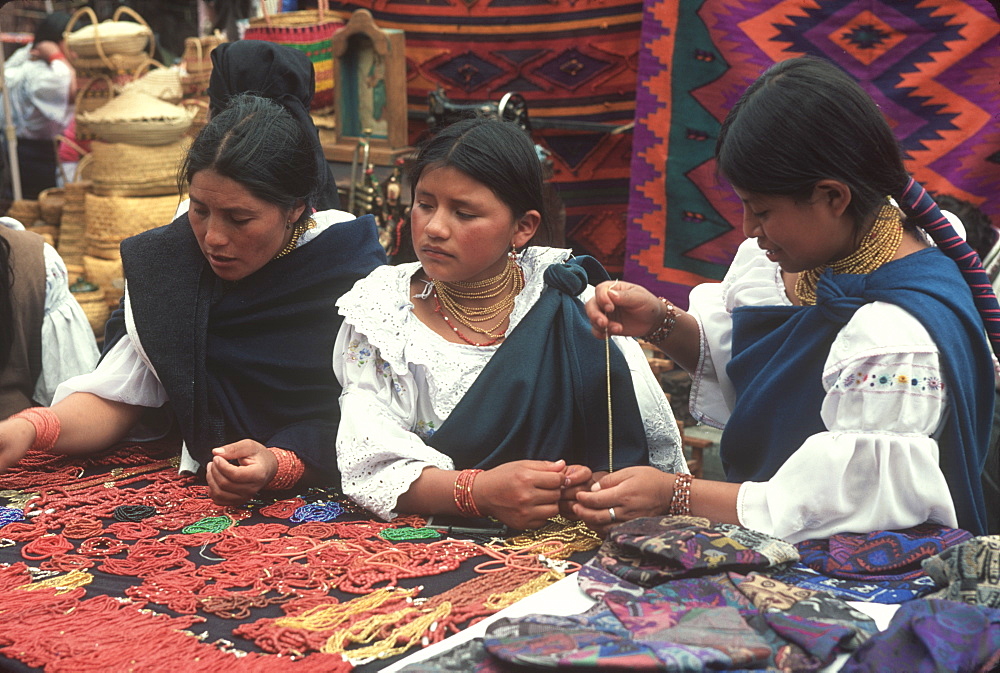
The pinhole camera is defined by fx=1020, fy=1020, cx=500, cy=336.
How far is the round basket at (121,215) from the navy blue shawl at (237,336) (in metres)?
2.65

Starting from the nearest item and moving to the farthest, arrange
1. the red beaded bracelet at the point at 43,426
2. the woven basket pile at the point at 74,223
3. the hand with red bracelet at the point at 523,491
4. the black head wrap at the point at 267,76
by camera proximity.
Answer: the hand with red bracelet at the point at 523,491 → the red beaded bracelet at the point at 43,426 → the black head wrap at the point at 267,76 → the woven basket pile at the point at 74,223

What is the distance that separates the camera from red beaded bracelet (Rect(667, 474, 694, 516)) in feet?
6.58

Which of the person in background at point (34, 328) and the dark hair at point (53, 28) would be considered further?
the dark hair at point (53, 28)

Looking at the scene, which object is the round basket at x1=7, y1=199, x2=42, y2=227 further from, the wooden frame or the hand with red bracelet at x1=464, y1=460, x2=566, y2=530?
the hand with red bracelet at x1=464, y1=460, x2=566, y2=530

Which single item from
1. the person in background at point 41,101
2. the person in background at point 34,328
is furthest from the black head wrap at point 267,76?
the person in background at point 41,101

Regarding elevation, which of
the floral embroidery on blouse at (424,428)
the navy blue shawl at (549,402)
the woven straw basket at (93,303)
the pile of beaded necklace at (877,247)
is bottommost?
the woven straw basket at (93,303)

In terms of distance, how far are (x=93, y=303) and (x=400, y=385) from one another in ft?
10.6

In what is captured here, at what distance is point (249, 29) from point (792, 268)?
12.7ft

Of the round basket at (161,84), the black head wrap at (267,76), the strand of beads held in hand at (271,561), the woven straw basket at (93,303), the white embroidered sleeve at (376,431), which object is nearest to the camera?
the strand of beads held in hand at (271,561)

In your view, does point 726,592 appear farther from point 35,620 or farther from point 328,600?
point 35,620

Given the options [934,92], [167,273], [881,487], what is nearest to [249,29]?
[167,273]

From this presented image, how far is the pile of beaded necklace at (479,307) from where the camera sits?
2385 millimetres

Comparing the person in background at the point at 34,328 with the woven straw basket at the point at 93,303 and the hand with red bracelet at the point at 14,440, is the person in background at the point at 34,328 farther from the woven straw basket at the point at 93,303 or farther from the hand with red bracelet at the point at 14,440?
the woven straw basket at the point at 93,303

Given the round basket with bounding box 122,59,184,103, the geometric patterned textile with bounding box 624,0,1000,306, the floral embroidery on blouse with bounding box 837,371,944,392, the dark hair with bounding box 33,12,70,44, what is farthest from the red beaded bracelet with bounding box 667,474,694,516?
the dark hair with bounding box 33,12,70,44
